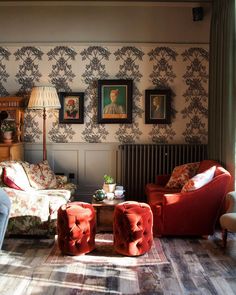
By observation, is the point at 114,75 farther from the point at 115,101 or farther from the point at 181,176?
the point at 181,176

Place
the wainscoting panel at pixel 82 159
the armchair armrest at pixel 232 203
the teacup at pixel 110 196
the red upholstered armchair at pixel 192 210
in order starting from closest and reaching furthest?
1. the armchair armrest at pixel 232 203
2. the red upholstered armchair at pixel 192 210
3. the teacup at pixel 110 196
4. the wainscoting panel at pixel 82 159

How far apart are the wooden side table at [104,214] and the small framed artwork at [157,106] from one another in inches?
74.1

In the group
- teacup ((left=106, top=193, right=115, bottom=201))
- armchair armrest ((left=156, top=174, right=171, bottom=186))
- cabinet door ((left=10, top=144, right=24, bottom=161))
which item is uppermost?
cabinet door ((left=10, top=144, right=24, bottom=161))

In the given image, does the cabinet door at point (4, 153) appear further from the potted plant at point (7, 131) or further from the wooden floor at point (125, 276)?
the wooden floor at point (125, 276)

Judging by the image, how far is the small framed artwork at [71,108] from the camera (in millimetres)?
5531

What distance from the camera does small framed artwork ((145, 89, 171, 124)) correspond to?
554cm

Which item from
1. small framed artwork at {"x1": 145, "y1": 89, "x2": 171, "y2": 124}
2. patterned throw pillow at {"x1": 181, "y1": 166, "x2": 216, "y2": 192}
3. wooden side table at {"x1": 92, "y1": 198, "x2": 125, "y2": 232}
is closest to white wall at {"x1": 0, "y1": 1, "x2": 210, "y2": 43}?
small framed artwork at {"x1": 145, "y1": 89, "x2": 171, "y2": 124}

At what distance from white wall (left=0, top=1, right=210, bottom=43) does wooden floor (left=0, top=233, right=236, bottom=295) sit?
3274mm

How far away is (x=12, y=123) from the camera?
5344 mm

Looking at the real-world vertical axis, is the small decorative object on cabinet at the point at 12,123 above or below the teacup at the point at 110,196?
above

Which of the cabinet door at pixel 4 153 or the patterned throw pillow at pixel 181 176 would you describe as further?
the cabinet door at pixel 4 153

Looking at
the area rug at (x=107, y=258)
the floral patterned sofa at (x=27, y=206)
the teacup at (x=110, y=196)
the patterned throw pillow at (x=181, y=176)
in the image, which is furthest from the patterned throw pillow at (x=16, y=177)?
the patterned throw pillow at (x=181, y=176)

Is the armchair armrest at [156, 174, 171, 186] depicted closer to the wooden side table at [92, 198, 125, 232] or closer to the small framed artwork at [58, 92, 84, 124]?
the wooden side table at [92, 198, 125, 232]

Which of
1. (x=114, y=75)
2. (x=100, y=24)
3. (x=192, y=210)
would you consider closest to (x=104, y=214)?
(x=192, y=210)
